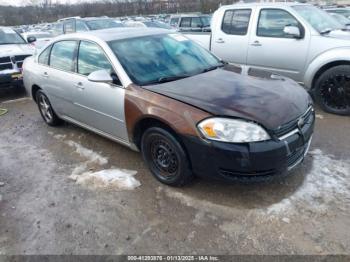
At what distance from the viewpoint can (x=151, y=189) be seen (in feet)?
11.6

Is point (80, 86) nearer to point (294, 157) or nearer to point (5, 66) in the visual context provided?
point (294, 157)

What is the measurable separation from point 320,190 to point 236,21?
13.4 ft

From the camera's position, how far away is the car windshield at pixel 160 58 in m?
3.64

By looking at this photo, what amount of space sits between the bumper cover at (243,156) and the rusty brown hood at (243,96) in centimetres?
21

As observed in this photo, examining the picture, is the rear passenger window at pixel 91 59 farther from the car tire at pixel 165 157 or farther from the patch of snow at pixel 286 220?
the patch of snow at pixel 286 220

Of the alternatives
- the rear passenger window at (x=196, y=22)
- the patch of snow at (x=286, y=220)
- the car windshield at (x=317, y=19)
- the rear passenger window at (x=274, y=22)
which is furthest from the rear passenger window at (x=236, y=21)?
the rear passenger window at (x=196, y=22)

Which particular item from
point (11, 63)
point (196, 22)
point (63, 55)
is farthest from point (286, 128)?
point (196, 22)

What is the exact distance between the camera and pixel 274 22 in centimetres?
577

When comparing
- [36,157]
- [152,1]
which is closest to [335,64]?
[36,157]

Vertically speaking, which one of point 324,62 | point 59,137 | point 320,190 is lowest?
point 59,137

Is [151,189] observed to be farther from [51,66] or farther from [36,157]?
[51,66]

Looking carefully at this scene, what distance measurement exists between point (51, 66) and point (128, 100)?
6.83 feet

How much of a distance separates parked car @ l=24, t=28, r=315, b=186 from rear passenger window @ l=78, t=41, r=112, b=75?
0.01 metres

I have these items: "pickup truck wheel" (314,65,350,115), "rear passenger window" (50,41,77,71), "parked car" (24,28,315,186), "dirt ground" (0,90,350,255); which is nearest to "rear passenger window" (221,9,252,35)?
"pickup truck wheel" (314,65,350,115)
